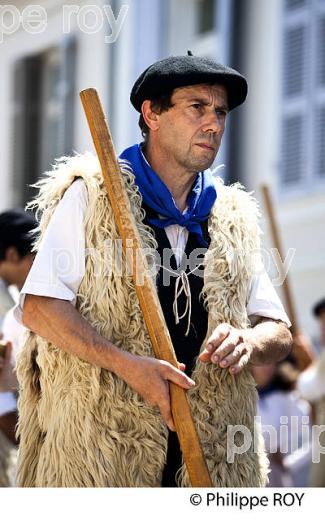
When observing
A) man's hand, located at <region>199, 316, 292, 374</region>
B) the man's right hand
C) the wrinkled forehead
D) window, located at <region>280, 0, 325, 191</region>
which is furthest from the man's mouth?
window, located at <region>280, 0, 325, 191</region>

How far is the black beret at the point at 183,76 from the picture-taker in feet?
13.2

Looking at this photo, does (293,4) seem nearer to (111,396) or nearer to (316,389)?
(316,389)

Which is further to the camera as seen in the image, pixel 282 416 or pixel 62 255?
pixel 282 416

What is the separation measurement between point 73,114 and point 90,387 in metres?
8.77

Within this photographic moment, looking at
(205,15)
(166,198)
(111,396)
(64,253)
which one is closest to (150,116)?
(166,198)

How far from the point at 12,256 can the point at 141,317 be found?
174cm

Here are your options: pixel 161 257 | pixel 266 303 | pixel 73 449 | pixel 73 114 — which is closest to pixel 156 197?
pixel 161 257

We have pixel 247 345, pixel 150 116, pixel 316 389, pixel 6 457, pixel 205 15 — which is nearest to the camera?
pixel 247 345

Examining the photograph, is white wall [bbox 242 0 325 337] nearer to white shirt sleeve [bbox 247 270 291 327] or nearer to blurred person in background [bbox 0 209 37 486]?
blurred person in background [bbox 0 209 37 486]

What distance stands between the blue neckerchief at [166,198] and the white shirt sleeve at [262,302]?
0.24m

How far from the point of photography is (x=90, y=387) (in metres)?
3.86

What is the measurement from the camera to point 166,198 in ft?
13.3

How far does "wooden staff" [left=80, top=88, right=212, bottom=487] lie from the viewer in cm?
376
